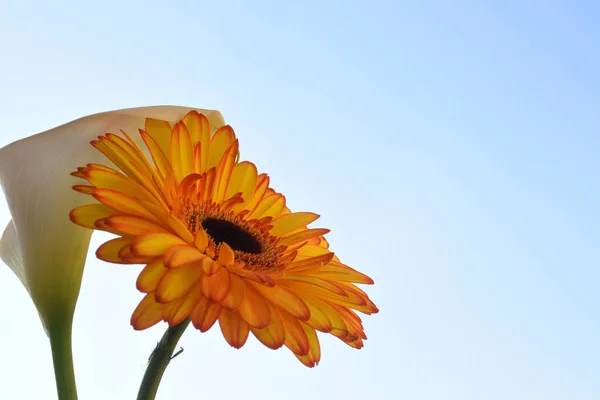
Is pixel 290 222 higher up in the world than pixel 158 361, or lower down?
higher up

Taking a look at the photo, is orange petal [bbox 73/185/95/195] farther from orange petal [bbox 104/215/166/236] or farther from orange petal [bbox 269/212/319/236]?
orange petal [bbox 269/212/319/236]

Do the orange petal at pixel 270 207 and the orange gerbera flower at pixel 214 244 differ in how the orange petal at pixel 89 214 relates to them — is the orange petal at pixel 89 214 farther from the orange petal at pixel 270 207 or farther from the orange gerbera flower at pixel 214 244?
the orange petal at pixel 270 207

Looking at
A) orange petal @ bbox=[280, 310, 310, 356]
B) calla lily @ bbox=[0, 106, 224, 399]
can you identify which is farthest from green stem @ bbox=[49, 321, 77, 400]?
orange petal @ bbox=[280, 310, 310, 356]

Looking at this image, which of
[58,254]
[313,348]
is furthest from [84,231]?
[313,348]

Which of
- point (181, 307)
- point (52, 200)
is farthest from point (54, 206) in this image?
point (181, 307)

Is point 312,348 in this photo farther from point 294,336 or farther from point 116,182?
point 116,182
